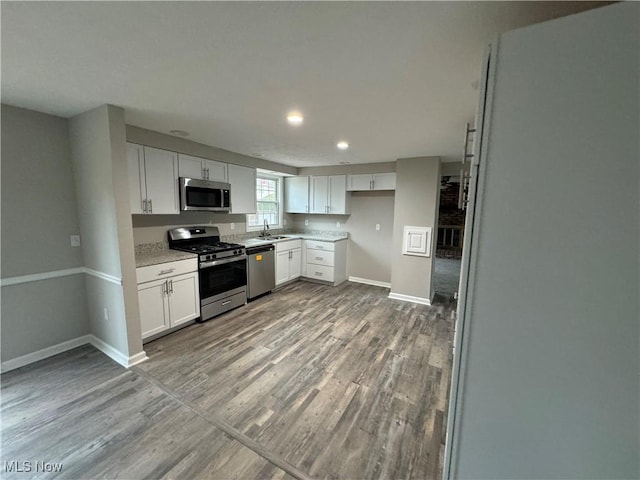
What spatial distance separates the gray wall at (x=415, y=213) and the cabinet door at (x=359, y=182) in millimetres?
649

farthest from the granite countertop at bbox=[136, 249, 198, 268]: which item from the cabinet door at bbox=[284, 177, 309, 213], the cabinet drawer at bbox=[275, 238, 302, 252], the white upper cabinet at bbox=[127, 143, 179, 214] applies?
the cabinet door at bbox=[284, 177, 309, 213]

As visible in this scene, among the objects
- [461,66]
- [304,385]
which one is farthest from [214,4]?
[304,385]

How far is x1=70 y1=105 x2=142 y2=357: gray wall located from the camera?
7.45ft

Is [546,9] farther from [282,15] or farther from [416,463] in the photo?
[416,463]

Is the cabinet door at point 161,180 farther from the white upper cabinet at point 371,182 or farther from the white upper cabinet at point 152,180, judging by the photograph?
the white upper cabinet at point 371,182

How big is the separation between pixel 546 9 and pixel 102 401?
3610mm

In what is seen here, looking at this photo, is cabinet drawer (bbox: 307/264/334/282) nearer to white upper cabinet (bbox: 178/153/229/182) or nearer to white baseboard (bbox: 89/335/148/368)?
white upper cabinet (bbox: 178/153/229/182)

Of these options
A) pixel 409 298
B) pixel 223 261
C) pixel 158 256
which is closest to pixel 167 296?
pixel 158 256

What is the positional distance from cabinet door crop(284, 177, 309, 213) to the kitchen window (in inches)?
6.1

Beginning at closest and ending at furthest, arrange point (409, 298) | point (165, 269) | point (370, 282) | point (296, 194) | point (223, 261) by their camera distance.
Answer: point (165, 269)
point (223, 261)
point (409, 298)
point (370, 282)
point (296, 194)

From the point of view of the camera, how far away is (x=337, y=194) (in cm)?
509

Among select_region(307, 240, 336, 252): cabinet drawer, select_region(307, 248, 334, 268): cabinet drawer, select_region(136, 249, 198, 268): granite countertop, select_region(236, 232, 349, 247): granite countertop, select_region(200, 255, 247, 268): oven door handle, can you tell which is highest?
select_region(236, 232, 349, 247): granite countertop

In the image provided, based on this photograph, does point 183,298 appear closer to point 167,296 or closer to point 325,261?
point 167,296

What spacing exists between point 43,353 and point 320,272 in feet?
12.3
